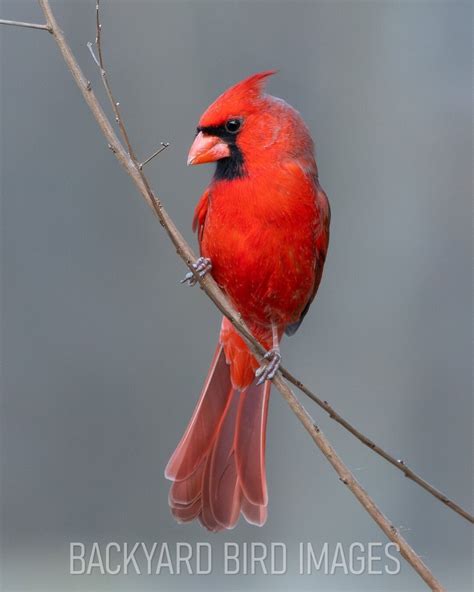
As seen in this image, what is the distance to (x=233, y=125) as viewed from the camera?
6.44 ft

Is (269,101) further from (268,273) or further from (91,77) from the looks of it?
(91,77)

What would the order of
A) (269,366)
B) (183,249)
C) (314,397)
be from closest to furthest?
(314,397), (183,249), (269,366)

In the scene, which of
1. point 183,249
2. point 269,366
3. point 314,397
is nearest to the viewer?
point 314,397

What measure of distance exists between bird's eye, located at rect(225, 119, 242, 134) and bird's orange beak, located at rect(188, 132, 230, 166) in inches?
1.1

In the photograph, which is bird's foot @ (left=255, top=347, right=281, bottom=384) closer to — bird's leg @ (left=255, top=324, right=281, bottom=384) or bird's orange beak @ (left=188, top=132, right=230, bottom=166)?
bird's leg @ (left=255, top=324, right=281, bottom=384)

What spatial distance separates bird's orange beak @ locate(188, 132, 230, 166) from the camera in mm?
1922

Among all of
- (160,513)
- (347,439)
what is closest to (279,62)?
(347,439)

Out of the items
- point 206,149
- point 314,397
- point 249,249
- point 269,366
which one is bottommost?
point 314,397

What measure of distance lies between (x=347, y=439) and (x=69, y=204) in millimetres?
1183

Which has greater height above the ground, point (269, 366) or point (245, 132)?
point (245, 132)

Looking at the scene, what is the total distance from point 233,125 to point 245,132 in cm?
3

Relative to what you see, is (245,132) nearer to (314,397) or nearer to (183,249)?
(183,249)

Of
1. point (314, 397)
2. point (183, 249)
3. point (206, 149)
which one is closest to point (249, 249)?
point (206, 149)

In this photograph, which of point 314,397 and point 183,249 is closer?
point 314,397
